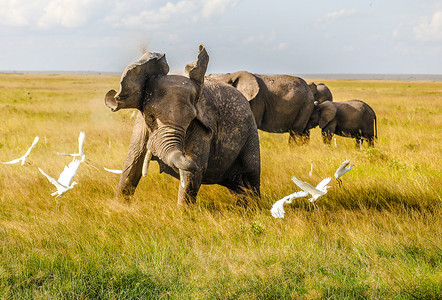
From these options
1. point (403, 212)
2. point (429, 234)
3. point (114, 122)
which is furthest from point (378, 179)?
point (114, 122)

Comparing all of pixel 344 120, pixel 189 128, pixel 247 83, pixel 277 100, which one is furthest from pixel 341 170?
pixel 344 120

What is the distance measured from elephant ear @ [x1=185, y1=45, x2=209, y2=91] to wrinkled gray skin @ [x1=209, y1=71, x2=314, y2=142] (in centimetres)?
579

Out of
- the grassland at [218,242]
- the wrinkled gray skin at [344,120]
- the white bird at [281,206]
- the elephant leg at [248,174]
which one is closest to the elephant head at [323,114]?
the wrinkled gray skin at [344,120]

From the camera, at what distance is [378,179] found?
5.68 metres

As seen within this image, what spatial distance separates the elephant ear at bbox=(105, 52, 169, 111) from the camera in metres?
3.26

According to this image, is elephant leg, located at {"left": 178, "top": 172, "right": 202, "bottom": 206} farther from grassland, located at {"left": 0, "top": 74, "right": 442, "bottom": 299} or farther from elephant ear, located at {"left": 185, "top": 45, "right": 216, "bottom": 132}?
elephant ear, located at {"left": 185, "top": 45, "right": 216, "bottom": 132}

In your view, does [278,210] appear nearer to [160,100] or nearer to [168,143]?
[168,143]

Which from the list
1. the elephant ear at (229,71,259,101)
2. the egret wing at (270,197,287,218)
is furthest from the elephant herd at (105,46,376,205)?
the elephant ear at (229,71,259,101)

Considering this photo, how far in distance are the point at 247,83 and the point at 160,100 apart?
645 centimetres

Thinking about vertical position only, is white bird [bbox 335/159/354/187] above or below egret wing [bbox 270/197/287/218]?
above

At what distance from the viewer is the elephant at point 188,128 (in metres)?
3.28

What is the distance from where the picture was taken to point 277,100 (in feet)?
33.4

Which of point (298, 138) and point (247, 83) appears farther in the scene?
point (298, 138)

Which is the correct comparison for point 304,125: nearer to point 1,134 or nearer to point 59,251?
point 1,134
